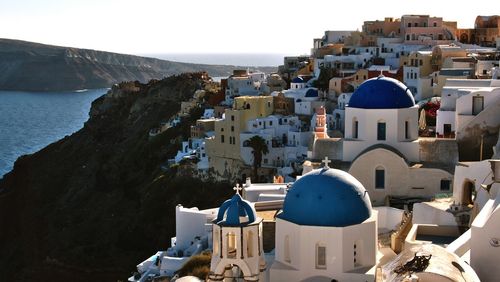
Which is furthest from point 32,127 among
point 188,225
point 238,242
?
point 238,242

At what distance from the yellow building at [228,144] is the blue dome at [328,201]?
103 feet

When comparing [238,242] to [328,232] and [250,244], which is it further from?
[328,232]

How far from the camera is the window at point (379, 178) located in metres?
24.5

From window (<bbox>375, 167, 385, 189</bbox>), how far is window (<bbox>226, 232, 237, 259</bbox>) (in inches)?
340

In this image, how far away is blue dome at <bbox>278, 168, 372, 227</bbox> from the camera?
16.6m

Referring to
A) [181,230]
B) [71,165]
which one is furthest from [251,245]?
[71,165]

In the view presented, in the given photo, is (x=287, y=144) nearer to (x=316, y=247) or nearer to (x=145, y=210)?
(x=145, y=210)

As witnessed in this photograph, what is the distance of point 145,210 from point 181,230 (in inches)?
981

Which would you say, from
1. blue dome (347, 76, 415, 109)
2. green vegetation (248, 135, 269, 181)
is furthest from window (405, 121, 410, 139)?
green vegetation (248, 135, 269, 181)

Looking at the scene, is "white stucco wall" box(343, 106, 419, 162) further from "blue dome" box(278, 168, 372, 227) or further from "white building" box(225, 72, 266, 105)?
"white building" box(225, 72, 266, 105)

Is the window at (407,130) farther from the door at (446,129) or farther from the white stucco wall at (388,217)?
the door at (446,129)

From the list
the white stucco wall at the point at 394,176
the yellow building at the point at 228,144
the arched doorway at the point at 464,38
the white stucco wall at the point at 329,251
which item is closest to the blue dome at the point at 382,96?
the white stucco wall at the point at 394,176

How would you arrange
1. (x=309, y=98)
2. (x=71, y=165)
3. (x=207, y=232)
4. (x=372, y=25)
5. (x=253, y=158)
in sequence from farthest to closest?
1. (x=71, y=165)
2. (x=372, y=25)
3. (x=309, y=98)
4. (x=253, y=158)
5. (x=207, y=232)

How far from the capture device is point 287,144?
161 ft
